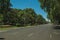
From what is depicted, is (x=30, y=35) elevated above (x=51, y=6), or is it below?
below

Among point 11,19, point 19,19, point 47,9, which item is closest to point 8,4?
point 11,19

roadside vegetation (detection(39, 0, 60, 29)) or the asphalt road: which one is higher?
roadside vegetation (detection(39, 0, 60, 29))

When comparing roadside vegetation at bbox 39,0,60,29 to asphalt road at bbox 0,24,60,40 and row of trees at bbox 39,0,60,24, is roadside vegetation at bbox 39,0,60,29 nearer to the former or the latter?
row of trees at bbox 39,0,60,24

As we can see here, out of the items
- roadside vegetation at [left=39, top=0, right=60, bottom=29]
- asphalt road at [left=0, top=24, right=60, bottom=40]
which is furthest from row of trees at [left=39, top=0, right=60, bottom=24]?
asphalt road at [left=0, top=24, right=60, bottom=40]

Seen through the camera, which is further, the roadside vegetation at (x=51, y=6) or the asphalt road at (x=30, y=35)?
the roadside vegetation at (x=51, y=6)

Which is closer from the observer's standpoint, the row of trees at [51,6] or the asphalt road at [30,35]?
the asphalt road at [30,35]

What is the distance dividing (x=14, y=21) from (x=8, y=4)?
21.6 m

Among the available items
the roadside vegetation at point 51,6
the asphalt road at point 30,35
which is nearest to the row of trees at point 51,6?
the roadside vegetation at point 51,6

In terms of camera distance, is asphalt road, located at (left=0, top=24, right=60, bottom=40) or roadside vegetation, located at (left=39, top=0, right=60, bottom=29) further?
roadside vegetation, located at (left=39, top=0, right=60, bottom=29)

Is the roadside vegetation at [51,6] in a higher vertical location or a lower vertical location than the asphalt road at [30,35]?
higher

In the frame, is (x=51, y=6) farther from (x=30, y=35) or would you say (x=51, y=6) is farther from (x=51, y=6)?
(x=30, y=35)

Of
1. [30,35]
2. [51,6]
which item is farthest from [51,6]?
[30,35]

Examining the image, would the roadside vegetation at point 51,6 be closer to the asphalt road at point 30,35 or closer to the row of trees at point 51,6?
the row of trees at point 51,6

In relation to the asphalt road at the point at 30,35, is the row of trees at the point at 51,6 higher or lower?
higher
